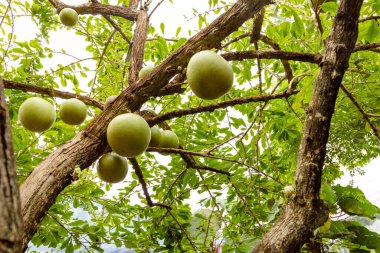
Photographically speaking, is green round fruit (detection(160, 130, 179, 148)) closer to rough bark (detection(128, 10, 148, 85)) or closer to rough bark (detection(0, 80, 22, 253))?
rough bark (detection(128, 10, 148, 85))

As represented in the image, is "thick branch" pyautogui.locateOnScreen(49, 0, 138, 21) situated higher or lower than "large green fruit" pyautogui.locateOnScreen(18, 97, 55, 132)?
A: higher

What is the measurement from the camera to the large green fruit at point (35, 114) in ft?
5.64

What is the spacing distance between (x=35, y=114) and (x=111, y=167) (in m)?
0.48

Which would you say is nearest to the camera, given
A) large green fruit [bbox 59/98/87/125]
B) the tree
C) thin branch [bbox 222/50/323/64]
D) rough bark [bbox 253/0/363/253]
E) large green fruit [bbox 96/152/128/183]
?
rough bark [bbox 253/0/363/253]

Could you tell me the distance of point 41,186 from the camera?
1194 mm

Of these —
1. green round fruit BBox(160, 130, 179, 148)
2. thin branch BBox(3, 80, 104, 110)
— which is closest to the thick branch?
thin branch BBox(3, 80, 104, 110)

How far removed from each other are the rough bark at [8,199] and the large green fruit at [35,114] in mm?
1345

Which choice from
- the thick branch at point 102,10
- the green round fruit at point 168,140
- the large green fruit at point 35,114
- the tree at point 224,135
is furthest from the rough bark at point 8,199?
the thick branch at point 102,10

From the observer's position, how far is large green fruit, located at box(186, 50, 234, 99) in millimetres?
1357

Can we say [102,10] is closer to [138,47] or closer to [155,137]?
[138,47]

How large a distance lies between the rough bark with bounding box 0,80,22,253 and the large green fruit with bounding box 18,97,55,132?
135 cm

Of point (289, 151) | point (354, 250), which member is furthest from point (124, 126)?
point (289, 151)

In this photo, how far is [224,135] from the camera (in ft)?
8.98

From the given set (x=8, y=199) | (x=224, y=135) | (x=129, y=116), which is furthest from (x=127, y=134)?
(x=224, y=135)
